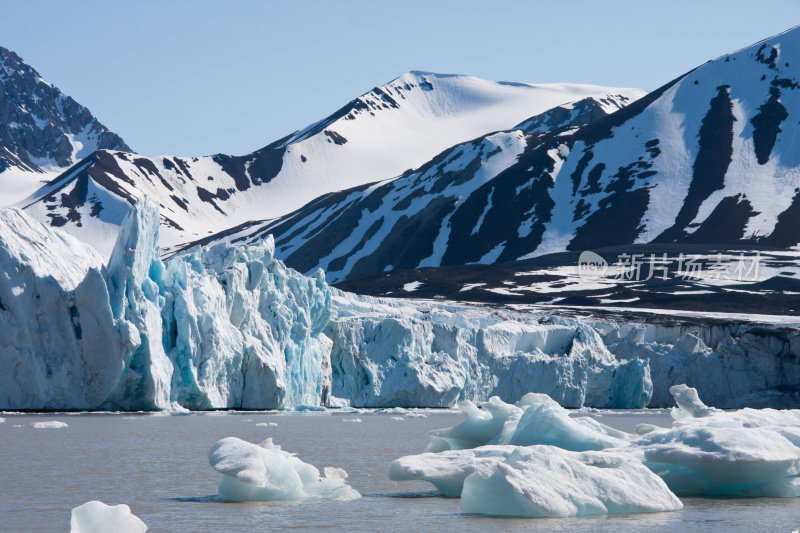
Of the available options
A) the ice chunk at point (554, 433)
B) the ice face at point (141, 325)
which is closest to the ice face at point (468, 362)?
the ice face at point (141, 325)

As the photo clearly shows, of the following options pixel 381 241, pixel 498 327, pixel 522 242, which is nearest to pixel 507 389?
pixel 498 327

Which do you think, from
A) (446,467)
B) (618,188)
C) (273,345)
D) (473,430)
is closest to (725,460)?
(446,467)

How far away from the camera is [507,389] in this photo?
157 ft

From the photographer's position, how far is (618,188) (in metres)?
131

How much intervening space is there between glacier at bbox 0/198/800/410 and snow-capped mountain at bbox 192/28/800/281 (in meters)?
61.9

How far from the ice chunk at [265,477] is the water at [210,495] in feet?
0.64

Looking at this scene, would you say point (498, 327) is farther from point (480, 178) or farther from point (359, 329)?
point (480, 178)

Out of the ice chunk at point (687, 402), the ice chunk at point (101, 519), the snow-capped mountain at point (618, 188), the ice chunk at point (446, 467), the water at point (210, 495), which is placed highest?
the snow-capped mountain at point (618, 188)

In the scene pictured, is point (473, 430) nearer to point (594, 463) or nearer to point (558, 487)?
point (594, 463)

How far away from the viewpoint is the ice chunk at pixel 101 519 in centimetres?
973

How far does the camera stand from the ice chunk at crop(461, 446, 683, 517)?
39.4ft

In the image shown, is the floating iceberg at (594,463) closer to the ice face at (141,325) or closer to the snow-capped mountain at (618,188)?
the ice face at (141,325)

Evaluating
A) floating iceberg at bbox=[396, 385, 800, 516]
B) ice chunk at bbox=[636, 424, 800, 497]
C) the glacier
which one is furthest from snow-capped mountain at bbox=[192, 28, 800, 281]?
ice chunk at bbox=[636, 424, 800, 497]

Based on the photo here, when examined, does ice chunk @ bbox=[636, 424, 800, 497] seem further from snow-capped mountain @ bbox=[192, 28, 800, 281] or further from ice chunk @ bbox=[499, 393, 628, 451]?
snow-capped mountain @ bbox=[192, 28, 800, 281]
